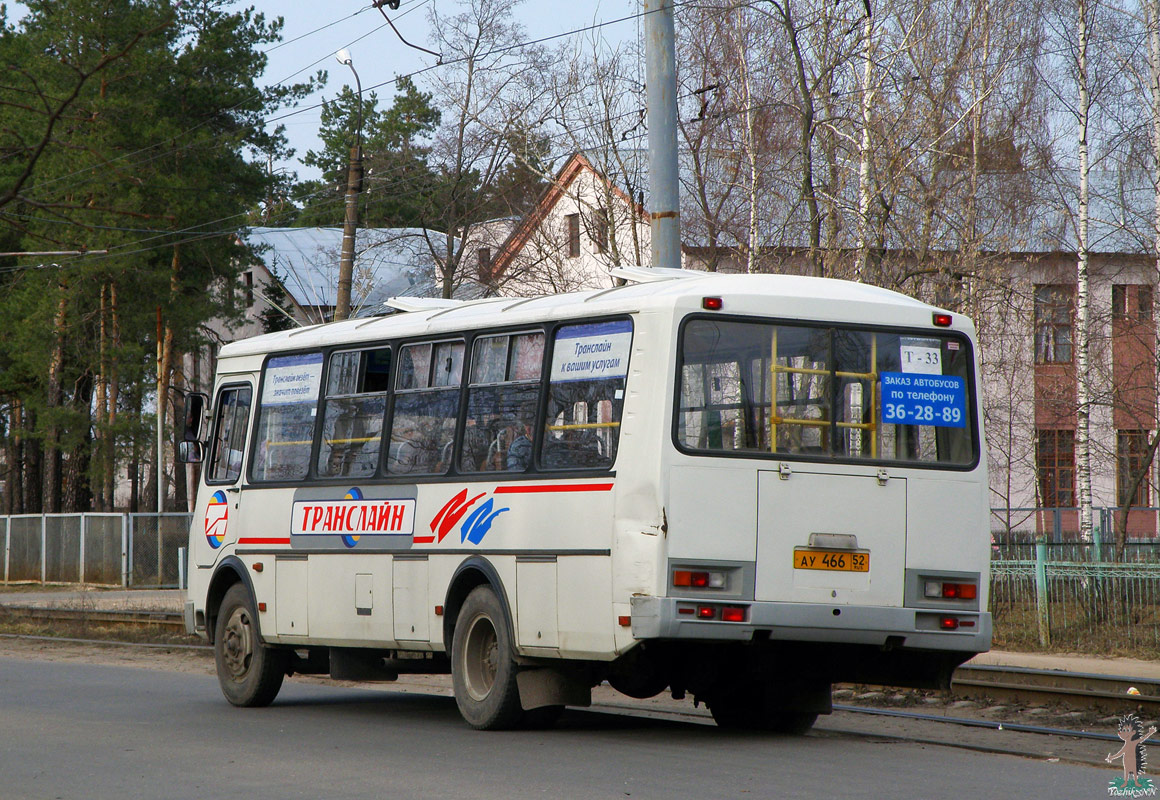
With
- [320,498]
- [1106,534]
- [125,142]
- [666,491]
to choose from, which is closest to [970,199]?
[1106,534]

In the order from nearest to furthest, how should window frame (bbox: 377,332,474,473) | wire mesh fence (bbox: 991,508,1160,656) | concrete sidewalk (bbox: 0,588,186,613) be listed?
window frame (bbox: 377,332,474,473), wire mesh fence (bbox: 991,508,1160,656), concrete sidewalk (bbox: 0,588,186,613)

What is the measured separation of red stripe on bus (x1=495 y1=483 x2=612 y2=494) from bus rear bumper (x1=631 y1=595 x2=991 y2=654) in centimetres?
81

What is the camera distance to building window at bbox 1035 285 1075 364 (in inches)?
1177

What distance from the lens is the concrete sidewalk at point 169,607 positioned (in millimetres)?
17266

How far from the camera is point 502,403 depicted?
11320 mm

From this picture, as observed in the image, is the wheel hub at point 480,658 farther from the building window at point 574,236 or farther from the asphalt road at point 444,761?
the building window at point 574,236

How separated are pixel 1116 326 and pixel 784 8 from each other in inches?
474

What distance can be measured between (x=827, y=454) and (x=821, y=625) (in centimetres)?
108

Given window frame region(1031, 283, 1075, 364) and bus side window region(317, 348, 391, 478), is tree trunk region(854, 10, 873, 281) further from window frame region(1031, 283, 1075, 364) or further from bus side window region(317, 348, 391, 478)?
bus side window region(317, 348, 391, 478)

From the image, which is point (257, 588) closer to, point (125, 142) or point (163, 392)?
point (125, 142)

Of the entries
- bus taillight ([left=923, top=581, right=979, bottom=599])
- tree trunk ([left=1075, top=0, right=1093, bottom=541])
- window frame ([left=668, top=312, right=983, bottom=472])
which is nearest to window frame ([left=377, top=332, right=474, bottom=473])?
window frame ([left=668, top=312, right=983, bottom=472])

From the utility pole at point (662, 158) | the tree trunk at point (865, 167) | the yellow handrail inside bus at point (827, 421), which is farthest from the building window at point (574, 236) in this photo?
the yellow handrail inside bus at point (827, 421)

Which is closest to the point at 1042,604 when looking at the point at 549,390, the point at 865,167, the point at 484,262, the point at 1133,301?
the point at 865,167

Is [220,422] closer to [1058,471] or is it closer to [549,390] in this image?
[549,390]
